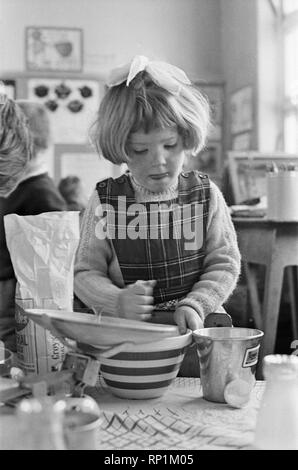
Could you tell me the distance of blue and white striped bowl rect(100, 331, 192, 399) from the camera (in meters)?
0.75

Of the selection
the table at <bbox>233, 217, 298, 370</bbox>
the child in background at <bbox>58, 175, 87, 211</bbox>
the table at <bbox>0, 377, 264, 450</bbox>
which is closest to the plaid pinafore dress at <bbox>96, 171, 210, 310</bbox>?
the table at <bbox>0, 377, 264, 450</bbox>

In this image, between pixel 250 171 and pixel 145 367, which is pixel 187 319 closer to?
pixel 145 367

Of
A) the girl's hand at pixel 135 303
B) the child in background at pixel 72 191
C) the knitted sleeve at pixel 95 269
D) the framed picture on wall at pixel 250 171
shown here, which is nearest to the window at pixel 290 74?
the framed picture on wall at pixel 250 171

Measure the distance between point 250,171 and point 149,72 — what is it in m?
1.58

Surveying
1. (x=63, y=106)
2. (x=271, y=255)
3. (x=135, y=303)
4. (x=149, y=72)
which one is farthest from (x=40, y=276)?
(x=63, y=106)

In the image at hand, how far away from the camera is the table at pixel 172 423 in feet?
2.02

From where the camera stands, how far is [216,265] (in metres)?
0.97

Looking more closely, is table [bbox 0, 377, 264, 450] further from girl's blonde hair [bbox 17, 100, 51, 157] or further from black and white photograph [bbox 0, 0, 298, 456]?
girl's blonde hair [bbox 17, 100, 51, 157]

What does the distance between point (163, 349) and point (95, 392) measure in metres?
0.13

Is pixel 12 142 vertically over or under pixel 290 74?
under

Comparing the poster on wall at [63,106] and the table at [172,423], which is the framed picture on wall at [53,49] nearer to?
the poster on wall at [63,106]

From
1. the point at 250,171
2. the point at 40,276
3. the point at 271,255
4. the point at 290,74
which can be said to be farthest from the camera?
the point at 290,74

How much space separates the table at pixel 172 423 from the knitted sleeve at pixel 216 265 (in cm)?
15

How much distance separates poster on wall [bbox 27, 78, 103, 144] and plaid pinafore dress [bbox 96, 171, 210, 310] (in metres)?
2.58
